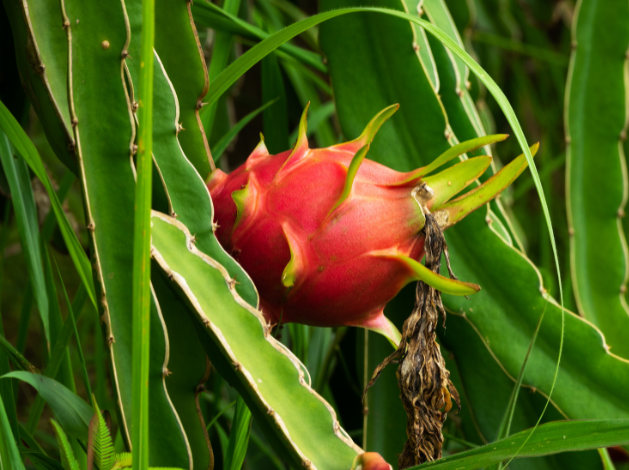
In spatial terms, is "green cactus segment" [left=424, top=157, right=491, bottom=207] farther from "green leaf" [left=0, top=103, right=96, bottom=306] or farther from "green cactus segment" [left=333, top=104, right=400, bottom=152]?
"green leaf" [left=0, top=103, right=96, bottom=306]

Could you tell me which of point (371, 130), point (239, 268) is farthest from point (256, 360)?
point (371, 130)

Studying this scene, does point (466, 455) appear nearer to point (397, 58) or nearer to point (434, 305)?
point (434, 305)

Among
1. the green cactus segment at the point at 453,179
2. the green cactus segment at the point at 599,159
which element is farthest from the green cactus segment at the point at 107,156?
the green cactus segment at the point at 599,159

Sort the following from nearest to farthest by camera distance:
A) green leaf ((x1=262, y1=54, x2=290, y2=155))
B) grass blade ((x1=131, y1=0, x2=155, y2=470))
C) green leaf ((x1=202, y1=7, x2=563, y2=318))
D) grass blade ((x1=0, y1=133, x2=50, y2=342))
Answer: grass blade ((x1=131, y1=0, x2=155, y2=470)), green leaf ((x1=202, y1=7, x2=563, y2=318)), grass blade ((x1=0, y1=133, x2=50, y2=342)), green leaf ((x1=262, y1=54, x2=290, y2=155))

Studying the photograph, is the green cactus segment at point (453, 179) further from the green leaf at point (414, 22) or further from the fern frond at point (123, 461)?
the fern frond at point (123, 461)

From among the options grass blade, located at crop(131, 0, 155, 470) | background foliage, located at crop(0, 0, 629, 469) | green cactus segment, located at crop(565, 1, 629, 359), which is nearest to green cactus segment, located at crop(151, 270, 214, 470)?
background foliage, located at crop(0, 0, 629, 469)

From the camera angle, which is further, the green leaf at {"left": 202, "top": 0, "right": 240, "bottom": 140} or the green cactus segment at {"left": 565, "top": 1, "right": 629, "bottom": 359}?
the green cactus segment at {"left": 565, "top": 1, "right": 629, "bottom": 359}
